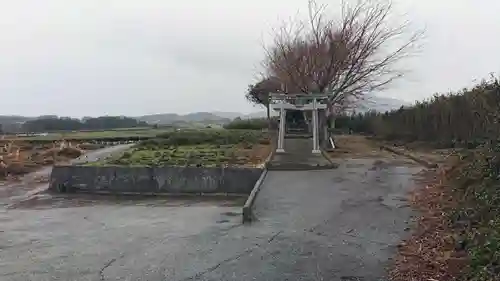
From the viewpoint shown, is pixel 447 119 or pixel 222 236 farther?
pixel 447 119

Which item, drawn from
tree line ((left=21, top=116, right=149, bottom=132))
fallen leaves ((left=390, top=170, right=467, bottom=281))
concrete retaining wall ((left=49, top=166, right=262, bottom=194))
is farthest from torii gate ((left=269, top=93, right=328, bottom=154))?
tree line ((left=21, top=116, right=149, bottom=132))

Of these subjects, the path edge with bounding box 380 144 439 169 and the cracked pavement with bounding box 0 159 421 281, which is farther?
the path edge with bounding box 380 144 439 169

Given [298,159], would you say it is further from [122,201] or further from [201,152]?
[122,201]

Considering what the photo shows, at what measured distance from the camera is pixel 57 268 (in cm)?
672

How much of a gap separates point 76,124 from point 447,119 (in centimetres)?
5107

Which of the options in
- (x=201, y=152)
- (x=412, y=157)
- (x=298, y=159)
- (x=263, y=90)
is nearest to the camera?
(x=298, y=159)

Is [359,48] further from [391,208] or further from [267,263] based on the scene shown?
[267,263]

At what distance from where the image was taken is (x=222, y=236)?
8258mm

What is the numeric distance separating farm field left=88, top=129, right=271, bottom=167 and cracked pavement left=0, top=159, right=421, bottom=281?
3706 millimetres

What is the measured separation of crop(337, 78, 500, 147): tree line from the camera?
10.3 metres

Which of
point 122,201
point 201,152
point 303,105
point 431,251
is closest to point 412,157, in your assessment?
point 303,105

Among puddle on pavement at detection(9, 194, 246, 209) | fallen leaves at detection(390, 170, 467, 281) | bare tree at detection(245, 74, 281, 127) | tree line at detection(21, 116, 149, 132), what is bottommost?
puddle on pavement at detection(9, 194, 246, 209)

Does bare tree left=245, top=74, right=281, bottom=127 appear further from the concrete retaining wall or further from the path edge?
the concrete retaining wall

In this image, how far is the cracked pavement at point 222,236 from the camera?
6.22 metres
